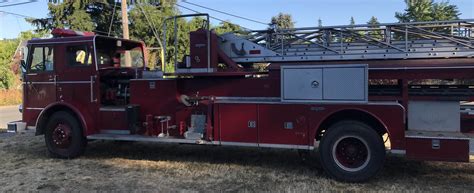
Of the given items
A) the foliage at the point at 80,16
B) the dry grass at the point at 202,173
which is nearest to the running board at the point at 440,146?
the dry grass at the point at 202,173

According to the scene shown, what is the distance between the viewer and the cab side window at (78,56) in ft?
28.9

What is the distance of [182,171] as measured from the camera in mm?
7559

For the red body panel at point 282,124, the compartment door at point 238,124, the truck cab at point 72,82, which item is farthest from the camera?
the truck cab at point 72,82

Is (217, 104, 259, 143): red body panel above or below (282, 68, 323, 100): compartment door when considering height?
below

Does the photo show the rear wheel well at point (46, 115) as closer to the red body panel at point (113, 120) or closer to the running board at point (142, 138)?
the red body panel at point (113, 120)

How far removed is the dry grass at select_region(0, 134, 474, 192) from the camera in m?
6.57

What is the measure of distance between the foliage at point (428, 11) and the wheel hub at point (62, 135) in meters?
34.4

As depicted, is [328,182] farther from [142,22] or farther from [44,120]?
[142,22]

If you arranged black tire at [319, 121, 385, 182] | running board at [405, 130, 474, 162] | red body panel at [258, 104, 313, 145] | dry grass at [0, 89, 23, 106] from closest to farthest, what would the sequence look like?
running board at [405, 130, 474, 162], black tire at [319, 121, 385, 182], red body panel at [258, 104, 313, 145], dry grass at [0, 89, 23, 106]

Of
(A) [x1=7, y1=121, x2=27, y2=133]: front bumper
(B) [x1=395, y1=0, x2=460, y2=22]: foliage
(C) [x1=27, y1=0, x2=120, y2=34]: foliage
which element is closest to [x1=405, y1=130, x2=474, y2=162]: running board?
(A) [x1=7, y1=121, x2=27, y2=133]: front bumper

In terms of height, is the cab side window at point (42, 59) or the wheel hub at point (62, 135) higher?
the cab side window at point (42, 59)

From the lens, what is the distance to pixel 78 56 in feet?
29.1

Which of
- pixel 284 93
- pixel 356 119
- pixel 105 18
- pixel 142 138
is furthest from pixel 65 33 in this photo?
pixel 105 18

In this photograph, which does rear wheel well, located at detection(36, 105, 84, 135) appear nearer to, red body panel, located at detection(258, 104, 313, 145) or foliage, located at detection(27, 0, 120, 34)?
red body panel, located at detection(258, 104, 313, 145)
